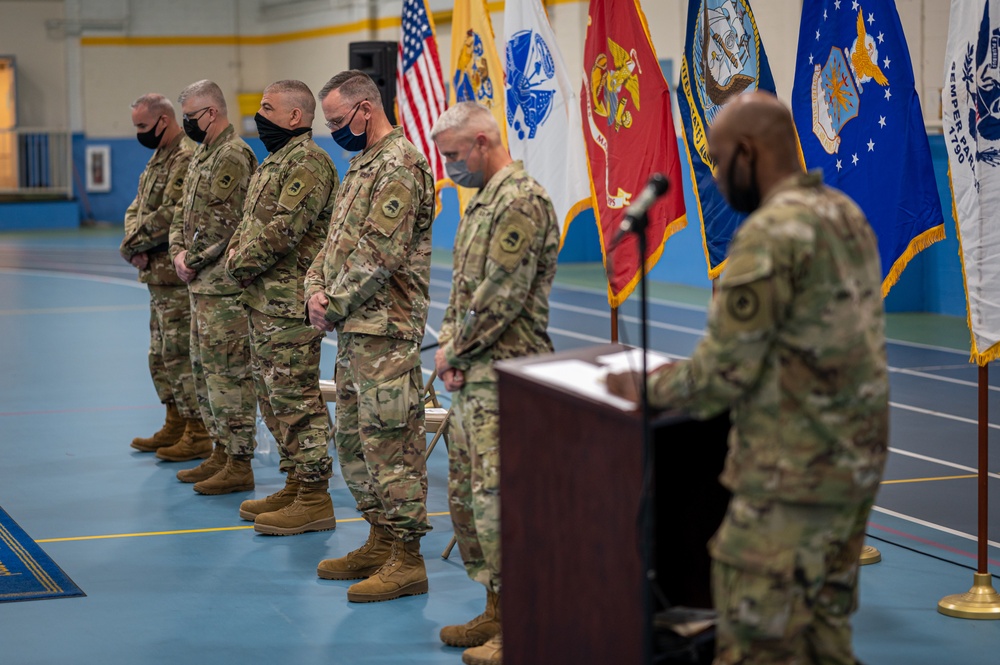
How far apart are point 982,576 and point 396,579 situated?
2.22m

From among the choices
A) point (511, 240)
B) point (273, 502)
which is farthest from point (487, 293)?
point (273, 502)

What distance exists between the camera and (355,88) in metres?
5.09

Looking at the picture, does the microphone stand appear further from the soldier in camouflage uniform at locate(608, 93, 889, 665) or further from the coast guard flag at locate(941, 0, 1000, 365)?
the coast guard flag at locate(941, 0, 1000, 365)

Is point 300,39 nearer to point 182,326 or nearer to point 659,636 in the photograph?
point 182,326

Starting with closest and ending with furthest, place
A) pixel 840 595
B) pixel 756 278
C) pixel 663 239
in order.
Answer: pixel 756 278, pixel 840 595, pixel 663 239

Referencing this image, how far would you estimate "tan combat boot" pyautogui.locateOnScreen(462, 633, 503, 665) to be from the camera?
4.22 m

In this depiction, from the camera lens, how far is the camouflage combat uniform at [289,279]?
570 centimetres

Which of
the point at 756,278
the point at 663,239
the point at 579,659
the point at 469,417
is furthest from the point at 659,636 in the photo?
the point at 663,239


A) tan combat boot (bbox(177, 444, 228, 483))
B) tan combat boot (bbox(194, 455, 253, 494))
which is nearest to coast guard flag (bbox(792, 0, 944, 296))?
tan combat boot (bbox(194, 455, 253, 494))

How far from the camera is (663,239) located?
5.87m

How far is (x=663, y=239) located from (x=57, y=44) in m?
24.3

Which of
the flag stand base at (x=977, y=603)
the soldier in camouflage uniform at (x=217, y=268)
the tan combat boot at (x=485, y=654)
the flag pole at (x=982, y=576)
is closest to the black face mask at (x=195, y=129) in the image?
the soldier in camouflage uniform at (x=217, y=268)

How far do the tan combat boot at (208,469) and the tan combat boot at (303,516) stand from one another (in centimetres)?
92

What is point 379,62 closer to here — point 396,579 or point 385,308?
point 385,308
